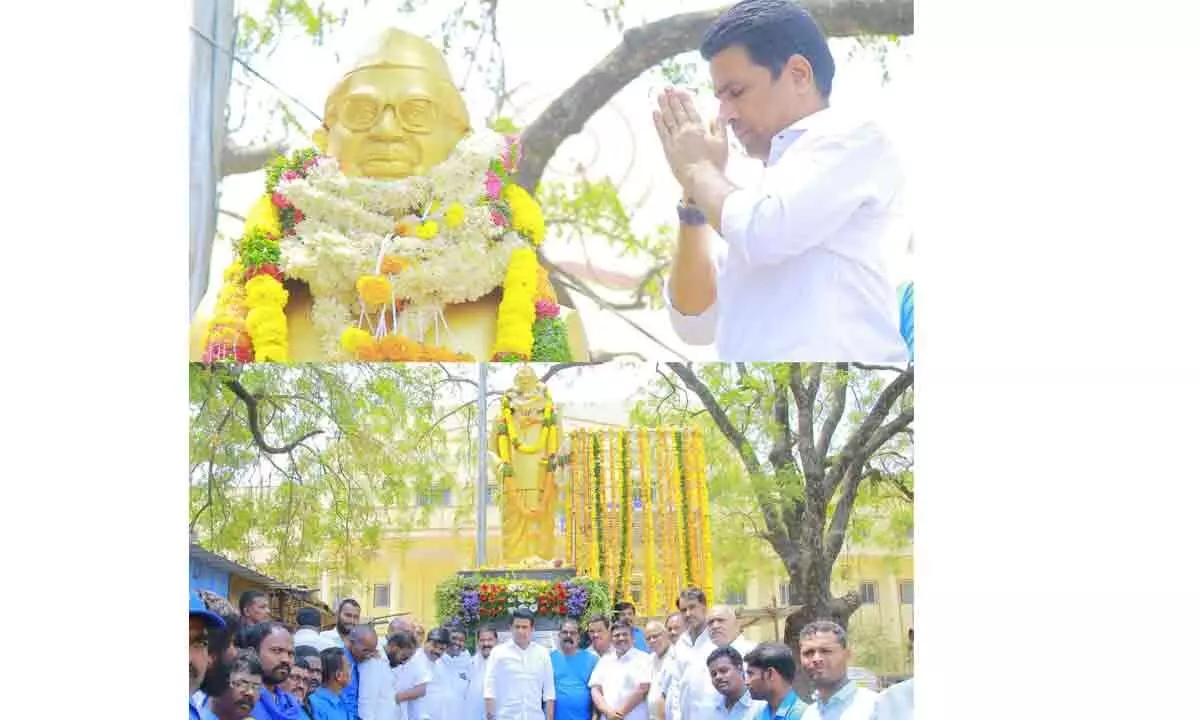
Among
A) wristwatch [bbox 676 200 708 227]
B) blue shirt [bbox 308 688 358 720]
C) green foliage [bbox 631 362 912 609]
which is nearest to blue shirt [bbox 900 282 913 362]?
green foliage [bbox 631 362 912 609]

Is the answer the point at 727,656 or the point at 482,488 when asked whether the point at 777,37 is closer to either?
the point at 482,488

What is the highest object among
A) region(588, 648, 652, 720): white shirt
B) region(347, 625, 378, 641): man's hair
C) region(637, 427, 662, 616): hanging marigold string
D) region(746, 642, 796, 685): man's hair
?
region(637, 427, 662, 616): hanging marigold string

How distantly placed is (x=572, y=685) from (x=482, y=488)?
780 millimetres

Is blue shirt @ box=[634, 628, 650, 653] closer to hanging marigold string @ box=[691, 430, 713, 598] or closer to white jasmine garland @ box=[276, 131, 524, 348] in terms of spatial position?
hanging marigold string @ box=[691, 430, 713, 598]

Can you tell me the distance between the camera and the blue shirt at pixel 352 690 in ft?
17.6

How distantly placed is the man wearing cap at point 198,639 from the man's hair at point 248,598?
125mm

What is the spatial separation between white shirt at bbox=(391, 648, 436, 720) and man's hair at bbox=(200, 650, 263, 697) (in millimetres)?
496

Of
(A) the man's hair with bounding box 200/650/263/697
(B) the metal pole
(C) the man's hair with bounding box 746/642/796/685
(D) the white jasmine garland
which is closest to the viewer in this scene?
(A) the man's hair with bounding box 200/650/263/697

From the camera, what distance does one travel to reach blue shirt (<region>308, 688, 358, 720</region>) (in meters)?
5.30

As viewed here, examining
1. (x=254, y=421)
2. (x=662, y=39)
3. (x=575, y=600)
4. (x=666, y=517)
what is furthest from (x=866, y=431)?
(x=254, y=421)

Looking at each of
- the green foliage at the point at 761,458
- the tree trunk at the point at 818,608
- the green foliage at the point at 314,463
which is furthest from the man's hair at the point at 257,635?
the tree trunk at the point at 818,608

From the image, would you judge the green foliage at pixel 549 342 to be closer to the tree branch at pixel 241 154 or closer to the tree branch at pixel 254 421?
the tree branch at pixel 254 421

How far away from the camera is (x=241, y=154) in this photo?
561cm
